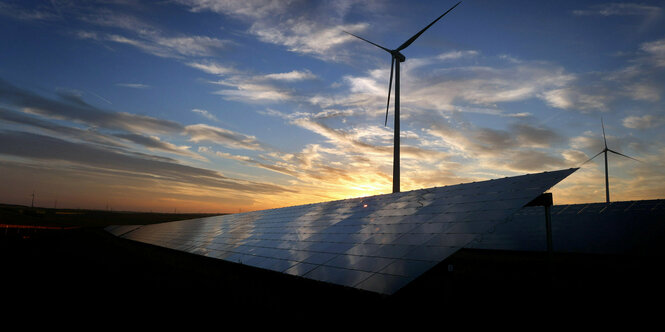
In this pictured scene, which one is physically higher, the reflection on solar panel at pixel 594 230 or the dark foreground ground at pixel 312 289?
the reflection on solar panel at pixel 594 230

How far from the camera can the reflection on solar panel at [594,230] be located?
1206 inches

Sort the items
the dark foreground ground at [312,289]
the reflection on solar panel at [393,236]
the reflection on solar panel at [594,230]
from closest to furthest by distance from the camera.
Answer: the reflection on solar panel at [393,236] → the dark foreground ground at [312,289] → the reflection on solar panel at [594,230]

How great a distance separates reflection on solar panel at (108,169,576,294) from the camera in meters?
12.1

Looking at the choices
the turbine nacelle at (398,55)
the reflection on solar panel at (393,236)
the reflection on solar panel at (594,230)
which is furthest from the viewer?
the turbine nacelle at (398,55)

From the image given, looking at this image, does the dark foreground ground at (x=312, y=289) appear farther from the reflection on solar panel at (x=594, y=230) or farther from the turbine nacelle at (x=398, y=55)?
the turbine nacelle at (x=398, y=55)

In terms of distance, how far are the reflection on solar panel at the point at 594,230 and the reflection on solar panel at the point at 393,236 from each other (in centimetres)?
1460

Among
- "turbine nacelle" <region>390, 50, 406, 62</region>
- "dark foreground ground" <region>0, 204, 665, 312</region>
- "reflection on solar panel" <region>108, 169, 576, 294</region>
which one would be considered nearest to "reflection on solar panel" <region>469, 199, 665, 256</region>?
"dark foreground ground" <region>0, 204, 665, 312</region>

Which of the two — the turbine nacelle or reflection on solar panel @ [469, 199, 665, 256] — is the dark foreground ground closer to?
reflection on solar panel @ [469, 199, 665, 256]

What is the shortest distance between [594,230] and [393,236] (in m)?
30.7

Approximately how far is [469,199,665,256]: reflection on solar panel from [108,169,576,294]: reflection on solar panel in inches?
575

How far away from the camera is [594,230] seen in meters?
33.7

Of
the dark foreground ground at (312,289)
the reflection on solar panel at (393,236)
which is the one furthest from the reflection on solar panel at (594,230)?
the reflection on solar panel at (393,236)

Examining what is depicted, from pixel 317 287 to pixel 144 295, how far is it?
24.5 feet

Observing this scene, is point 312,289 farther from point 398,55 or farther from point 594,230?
point 398,55
